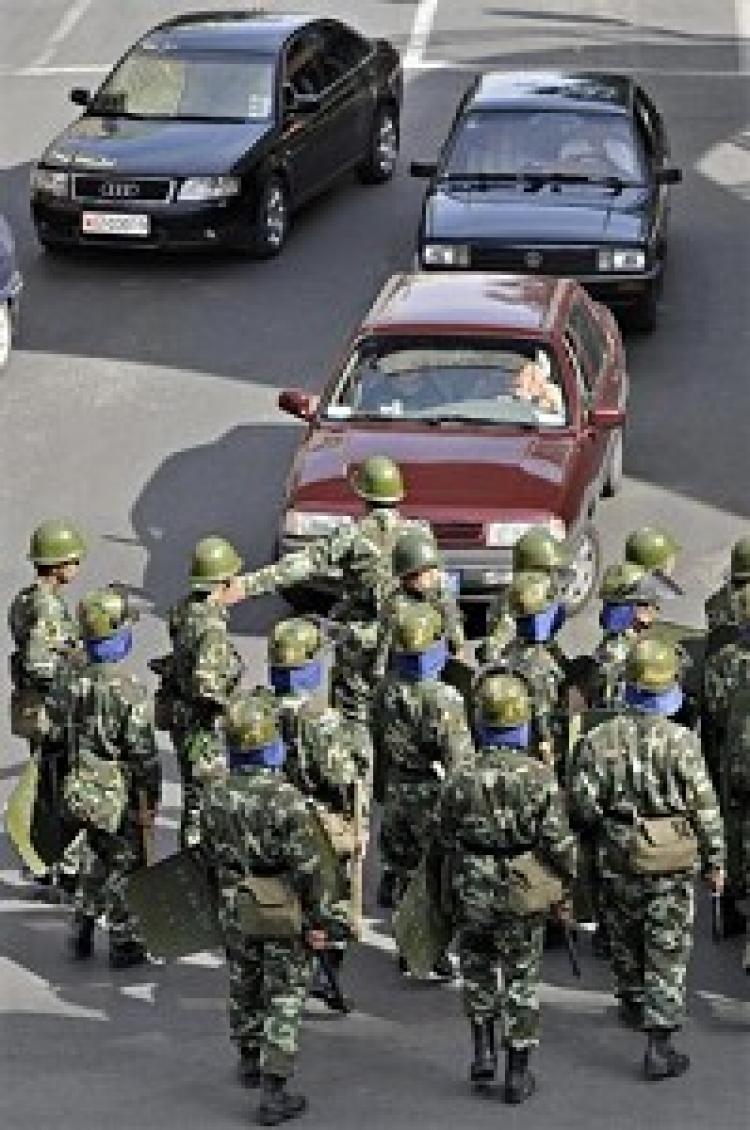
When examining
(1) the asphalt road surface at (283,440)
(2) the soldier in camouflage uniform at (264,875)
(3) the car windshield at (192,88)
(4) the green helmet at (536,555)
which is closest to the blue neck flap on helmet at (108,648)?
(2) the soldier in camouflage uniform at (264,875)

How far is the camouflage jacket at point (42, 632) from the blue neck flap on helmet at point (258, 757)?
2506 millimetres

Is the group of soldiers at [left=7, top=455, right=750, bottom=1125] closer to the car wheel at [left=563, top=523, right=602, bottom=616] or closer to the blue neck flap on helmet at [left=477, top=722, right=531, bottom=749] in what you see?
the blue neck flap on helmet at [left=477, top=722, right=531, bottom=749]

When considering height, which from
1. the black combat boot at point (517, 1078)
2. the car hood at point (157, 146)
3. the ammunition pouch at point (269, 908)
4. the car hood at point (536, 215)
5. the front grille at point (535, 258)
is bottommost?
the black combat boot at point (517, 1078)

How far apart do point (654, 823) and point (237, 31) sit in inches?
542

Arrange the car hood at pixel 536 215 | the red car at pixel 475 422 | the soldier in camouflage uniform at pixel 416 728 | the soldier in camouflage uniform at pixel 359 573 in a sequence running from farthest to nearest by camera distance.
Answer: the car hood at pixel 536 215 < the red car at pixel 475 422 < the soldier in camouflage uniform at pixel 359 573 < the soldier in camouflage uniform at pixel 416 728

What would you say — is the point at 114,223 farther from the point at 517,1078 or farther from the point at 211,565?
the point at 517,1078

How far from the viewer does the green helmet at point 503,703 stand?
37.7 ft

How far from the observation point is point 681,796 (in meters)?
11.6

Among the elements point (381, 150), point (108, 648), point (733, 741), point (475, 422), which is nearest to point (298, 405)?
point (475, 422)

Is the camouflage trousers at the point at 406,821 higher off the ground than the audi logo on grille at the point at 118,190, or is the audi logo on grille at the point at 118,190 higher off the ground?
the audi logo on grille at the point at 118,190

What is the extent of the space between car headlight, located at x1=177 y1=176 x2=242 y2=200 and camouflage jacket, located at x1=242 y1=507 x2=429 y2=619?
790cm

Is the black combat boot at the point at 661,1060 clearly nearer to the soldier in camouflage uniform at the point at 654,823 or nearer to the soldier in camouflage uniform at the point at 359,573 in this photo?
the soldier in camouflage uniform at the point at 654,823

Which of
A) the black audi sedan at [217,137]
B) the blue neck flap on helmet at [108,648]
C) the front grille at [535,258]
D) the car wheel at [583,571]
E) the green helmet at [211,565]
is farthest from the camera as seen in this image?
the black audi sedan at [217,137]

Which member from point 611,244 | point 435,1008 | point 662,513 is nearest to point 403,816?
point 435,1008
